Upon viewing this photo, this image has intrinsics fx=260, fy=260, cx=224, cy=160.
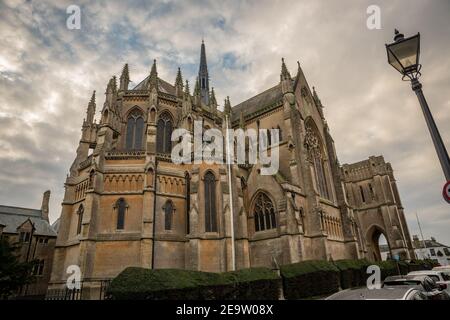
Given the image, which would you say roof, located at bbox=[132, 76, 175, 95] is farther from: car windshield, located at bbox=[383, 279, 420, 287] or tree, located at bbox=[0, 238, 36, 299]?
car windshield, located at bbox=[383, 279, 420, 287]

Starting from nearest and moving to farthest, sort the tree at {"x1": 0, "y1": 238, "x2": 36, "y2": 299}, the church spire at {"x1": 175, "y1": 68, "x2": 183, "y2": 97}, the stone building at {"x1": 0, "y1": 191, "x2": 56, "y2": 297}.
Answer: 1. the tree at {"x1": 0, "y1": 238, "x2": 36, "y2": 299}
2. the stone building at {"x1": 0, "y1": 191, "x2": 56, "y2": 297}
3. the church spire at {"x1": 175, "y1": 68, "x2": 183, "y2": 97}

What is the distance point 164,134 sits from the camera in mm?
26516

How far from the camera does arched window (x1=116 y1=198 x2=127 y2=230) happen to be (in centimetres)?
2019

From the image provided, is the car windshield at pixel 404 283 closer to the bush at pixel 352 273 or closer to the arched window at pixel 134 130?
the bush at pixel 352 273

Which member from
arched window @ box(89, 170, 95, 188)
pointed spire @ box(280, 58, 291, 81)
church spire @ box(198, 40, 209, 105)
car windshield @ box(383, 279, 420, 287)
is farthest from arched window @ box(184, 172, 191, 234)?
church spire @ box(198, 40, 209, 105)

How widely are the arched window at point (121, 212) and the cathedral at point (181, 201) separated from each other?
7 centimetres

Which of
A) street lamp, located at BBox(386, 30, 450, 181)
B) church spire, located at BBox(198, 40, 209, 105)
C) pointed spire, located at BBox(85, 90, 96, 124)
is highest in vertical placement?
church spire, located at BBox(198, 40, 209, 105)

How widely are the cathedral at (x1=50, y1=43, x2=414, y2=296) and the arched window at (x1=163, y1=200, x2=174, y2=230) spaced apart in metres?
0.08

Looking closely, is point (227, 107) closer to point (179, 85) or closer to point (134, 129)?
point (179, 85)

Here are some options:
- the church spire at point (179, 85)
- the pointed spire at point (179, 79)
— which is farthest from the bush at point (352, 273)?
the pointed spire at point (179, 79)

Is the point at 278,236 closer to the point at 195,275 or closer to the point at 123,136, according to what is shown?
the point at 195,275

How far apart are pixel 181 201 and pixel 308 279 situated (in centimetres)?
1169

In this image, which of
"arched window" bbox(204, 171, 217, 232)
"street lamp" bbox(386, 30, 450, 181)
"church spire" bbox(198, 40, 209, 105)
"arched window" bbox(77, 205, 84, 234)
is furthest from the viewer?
"church spire" bbox(198, 40, 209, 105)
